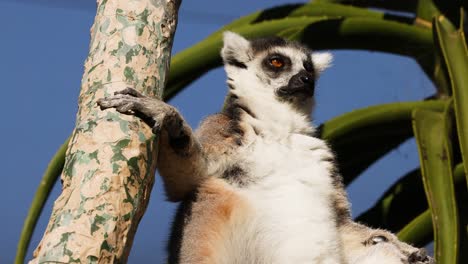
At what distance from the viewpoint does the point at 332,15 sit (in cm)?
390

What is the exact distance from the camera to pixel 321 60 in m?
3.18

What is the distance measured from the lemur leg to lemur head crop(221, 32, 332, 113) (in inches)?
21.5

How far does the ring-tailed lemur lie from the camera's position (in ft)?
7.43

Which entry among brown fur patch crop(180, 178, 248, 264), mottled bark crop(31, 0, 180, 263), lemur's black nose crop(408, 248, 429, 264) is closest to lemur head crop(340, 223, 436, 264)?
lemur's black nose crop(408, 248, 429, 264)

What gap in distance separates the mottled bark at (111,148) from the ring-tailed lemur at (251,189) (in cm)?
22

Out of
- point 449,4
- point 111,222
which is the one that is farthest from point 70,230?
point 449,4

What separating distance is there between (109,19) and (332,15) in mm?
2148

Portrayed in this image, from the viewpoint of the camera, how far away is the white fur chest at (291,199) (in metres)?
2.32

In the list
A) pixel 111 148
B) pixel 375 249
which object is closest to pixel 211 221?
pixel 375 249

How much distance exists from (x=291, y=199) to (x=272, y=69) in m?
0.68

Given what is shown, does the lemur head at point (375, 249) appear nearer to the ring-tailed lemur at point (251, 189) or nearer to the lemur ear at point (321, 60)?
the ring-tailed lemur at point (251, 189)

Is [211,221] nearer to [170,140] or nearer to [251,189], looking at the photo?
[251,189]

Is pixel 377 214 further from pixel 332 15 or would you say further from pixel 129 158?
pixel 129 158

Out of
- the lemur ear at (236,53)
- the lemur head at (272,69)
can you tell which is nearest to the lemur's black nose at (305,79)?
the lemur head at (272,69)
